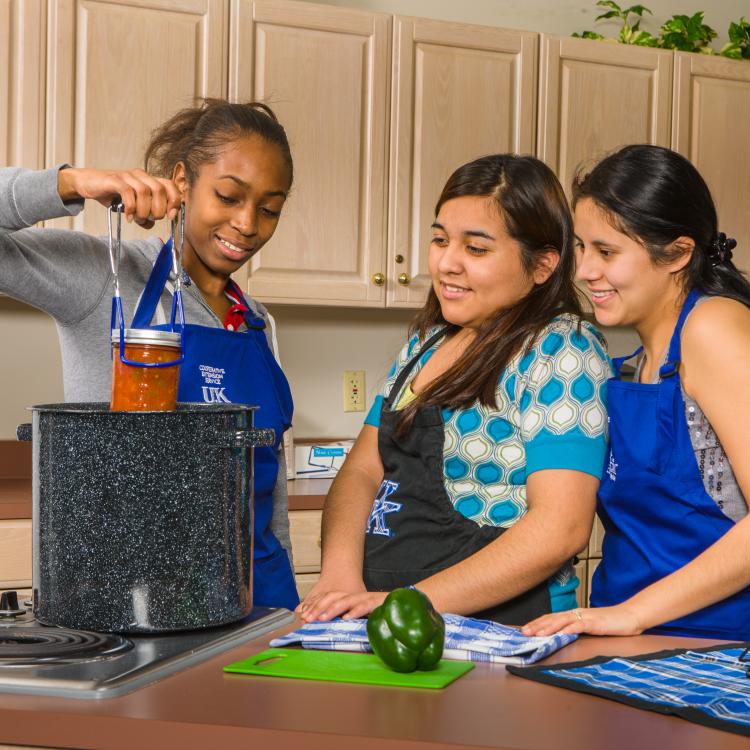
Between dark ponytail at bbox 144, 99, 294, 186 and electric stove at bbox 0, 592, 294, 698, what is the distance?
0.72m

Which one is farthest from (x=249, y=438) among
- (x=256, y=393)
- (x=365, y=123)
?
(x=365, y=123)

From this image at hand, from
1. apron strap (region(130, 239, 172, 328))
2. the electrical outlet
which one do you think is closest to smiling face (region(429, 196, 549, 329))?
apron strap (region(130, 239, 172, 328))

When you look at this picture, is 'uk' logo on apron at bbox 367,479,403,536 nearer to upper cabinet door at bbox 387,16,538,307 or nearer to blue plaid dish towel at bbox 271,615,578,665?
blue plaid dish towel at bbox 271,615,578,665

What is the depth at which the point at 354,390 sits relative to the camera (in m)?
3.27

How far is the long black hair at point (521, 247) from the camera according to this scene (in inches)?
56.1

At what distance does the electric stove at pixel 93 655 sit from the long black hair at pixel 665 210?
2.37 ft

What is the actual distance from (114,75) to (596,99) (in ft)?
4.47

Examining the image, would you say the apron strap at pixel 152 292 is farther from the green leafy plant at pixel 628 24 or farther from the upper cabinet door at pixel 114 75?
the green leafy plant at pixel 628 24

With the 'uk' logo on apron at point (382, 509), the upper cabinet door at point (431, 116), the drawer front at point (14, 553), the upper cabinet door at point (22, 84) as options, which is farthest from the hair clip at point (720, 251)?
the upper cabinet door at point (22, 84)

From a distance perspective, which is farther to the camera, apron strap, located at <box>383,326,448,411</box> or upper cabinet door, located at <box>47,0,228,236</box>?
upper cabinet door, located at <box>47,0,228,236</box>

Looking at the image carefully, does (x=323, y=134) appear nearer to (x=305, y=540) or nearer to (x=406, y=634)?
(x=305, y=540)

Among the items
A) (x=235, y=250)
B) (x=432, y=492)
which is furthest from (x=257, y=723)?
(x=235, y=250)

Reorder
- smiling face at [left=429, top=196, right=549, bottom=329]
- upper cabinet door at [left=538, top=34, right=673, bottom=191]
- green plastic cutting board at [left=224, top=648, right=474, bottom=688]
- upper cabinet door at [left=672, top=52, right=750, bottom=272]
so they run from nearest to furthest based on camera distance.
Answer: green plastic cutting board at [left=224, top=648, right=474, bottom=688], smiling face at [left=429, top=196, right=549, bottom=329], upper cabinet door at [left=538, top=34, right=673, bottom=191], upper cabinet door at [left=672, top=52, right=750, bottom=272]

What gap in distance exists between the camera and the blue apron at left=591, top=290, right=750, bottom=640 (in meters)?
1.30
